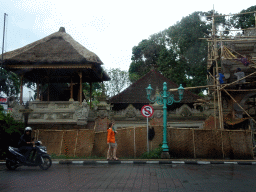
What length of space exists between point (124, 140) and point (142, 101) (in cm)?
1309

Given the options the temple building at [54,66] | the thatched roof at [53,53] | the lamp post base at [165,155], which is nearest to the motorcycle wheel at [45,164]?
the lamp post base at [165,155]

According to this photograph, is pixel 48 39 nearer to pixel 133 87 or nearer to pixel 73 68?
pixel 73 68

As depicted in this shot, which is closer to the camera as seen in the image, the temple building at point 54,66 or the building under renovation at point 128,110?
the building under renovation at point 128,110

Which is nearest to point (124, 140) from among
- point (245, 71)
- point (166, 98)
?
point (166, 98)

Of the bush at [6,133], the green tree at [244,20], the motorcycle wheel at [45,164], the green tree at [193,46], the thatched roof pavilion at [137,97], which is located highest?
the green tree at [244,20]

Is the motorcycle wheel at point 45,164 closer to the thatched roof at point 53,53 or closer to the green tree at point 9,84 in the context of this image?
the thatched roof at point 53,53

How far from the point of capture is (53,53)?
73.8ft

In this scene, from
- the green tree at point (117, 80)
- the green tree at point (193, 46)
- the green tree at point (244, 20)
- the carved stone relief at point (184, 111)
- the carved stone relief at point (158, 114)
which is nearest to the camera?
Result: the carved stone relief at point (158, 114)

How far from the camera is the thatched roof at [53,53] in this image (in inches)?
848

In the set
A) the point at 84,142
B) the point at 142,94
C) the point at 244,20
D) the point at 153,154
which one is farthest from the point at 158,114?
the point at 244,20

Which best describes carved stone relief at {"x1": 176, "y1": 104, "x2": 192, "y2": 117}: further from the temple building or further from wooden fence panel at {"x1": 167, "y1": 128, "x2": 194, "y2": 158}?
wooden fence panel at {"x1": 167, "y1": 128, "x2": 194, "y2": 158}

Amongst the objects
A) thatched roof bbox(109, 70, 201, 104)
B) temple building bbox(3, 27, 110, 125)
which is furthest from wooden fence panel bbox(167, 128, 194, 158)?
thatched roof bbox(109, 70, 201, 104)

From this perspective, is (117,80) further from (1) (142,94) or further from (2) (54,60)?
(2) (54,60)

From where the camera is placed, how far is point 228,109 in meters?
24.2
